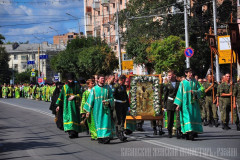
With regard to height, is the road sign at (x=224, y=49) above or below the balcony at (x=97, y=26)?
below

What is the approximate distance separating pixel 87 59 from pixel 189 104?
4721cm

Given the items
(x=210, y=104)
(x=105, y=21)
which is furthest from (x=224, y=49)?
(x=105, y=21)

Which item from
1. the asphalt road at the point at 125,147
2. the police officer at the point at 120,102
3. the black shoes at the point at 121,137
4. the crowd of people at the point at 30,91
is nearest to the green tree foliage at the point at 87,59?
the crowd of people at the point at 30,91

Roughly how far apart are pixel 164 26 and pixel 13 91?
2877 centimetres

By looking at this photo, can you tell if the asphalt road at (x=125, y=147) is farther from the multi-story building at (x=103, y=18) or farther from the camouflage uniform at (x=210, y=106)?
the multi-story building at (x=103, y=18)

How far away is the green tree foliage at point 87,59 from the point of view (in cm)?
5991

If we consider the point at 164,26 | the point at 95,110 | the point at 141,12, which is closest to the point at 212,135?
the point at 95,110

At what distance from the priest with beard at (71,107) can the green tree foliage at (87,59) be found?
44.3 m

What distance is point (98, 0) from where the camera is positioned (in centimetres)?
8356

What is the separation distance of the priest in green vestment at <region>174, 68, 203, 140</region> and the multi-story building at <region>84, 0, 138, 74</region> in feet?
182

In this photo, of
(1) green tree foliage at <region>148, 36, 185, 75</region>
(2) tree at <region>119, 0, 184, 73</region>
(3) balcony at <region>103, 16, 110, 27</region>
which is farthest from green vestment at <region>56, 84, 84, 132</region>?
(3) balcony at <region>103, 16, 110, 27</region>

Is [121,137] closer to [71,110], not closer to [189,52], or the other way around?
[71,110]

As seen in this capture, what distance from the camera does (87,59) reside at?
60.7 metres

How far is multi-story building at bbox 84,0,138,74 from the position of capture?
7500 centimetres
